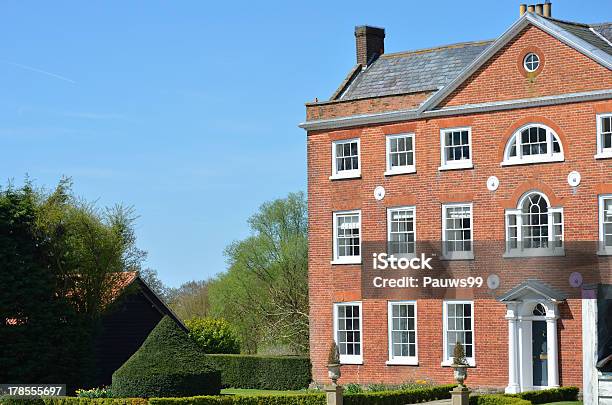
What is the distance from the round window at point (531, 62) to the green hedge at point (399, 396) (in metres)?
10.2

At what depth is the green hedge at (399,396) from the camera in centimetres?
3092

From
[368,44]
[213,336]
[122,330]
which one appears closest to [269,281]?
[213,336]

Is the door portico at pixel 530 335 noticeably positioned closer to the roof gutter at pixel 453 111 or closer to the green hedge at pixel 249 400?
the roof gutter at pixel 453 111

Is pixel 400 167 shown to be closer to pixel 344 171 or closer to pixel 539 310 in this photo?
pixel 344 171

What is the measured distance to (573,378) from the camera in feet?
113

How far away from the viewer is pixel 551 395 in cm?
3281

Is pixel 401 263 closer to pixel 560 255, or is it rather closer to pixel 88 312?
pixel 560 255

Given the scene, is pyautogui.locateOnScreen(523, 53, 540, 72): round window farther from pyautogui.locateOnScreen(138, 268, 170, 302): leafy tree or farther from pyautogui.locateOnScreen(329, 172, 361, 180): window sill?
pyautogui.locateOnScreen(138, 268, 170, 302): leafy tree

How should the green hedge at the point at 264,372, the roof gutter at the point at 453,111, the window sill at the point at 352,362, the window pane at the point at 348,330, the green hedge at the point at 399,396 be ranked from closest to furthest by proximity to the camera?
the green hedge at the point at 399,396
the roof gutter at the point at 453,111
the window sill at the point at 352,362
the window pane at the point at 348,330
the green hedge at the point at 264,372

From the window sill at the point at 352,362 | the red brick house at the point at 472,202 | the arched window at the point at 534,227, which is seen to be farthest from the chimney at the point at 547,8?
the window sill at the point at 352,362

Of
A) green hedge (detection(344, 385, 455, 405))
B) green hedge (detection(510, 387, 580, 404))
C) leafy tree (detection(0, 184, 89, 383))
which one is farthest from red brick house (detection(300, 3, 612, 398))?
leafy tree (detection(0, 184, 89, 383))

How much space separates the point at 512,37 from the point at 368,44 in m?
8.32

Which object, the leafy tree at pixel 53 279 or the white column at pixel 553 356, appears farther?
the leafy tree at pixel 53 279

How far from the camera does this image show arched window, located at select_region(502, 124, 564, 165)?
35.3 metres
